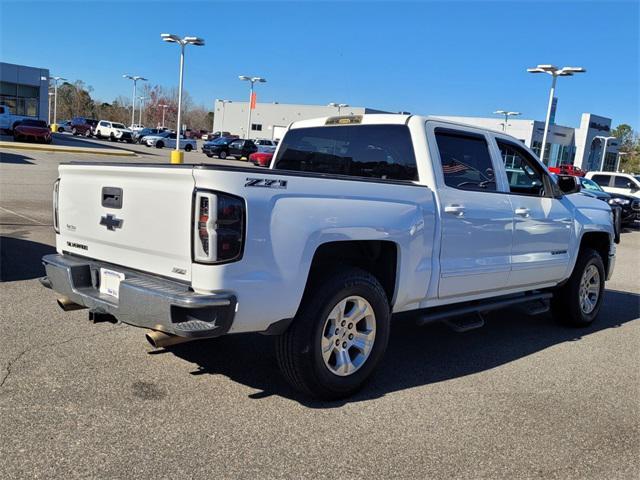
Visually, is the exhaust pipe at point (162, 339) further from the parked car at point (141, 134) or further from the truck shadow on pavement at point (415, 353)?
the parked car at point (141, 134)

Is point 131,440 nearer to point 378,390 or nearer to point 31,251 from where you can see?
point 378,390

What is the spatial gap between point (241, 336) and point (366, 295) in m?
1.77

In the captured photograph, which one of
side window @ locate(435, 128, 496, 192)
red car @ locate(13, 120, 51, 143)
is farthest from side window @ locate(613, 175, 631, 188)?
red car @ locate(13, 120, 51, 143)

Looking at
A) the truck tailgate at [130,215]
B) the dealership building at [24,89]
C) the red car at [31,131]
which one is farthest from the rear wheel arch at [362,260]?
the dealership building at [24,89]

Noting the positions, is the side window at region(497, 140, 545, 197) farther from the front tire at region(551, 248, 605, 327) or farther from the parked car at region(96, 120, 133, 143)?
the parked car at region(96, 120, 133, 143)

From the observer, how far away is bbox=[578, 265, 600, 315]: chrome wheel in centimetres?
655

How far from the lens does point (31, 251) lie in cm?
797

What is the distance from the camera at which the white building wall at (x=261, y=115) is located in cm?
9794

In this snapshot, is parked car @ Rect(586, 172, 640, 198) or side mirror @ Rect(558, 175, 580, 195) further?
parked car @ Rect(586, 172, 640, 198)

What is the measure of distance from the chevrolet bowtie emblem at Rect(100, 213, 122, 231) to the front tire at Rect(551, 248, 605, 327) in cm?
485

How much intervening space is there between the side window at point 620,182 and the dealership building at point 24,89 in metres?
49.0

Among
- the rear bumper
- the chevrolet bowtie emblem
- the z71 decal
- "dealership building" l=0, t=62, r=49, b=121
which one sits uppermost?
"dealership building" l=0, t=62, r=49, b=121

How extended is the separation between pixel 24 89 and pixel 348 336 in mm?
60914

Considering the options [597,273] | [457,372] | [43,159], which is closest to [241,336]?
[457,372]
